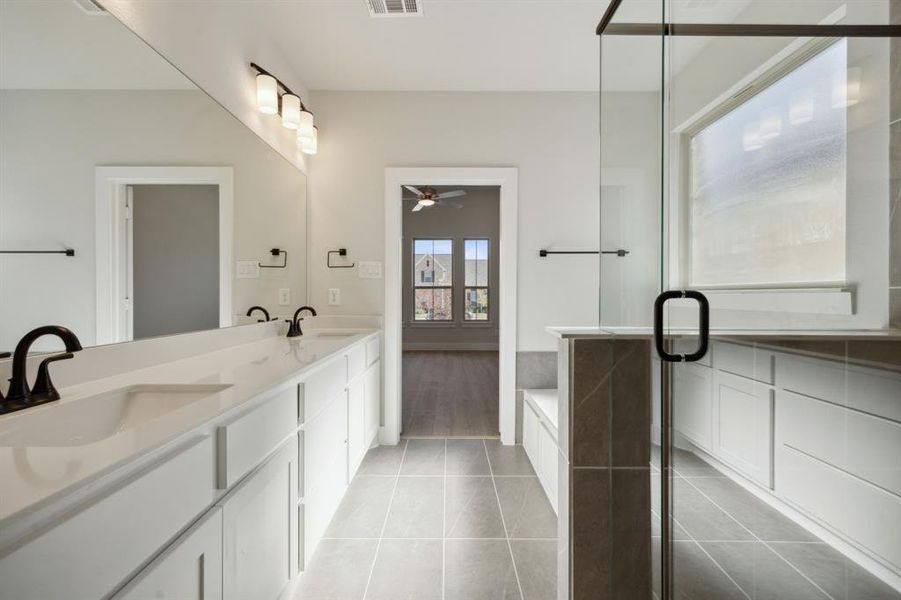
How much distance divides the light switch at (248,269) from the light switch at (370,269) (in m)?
0.85

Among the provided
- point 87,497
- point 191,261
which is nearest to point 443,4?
point 191,261

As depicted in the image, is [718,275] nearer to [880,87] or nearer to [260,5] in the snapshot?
[880,87]

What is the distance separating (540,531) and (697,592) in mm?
978

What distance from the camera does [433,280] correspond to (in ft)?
23.4

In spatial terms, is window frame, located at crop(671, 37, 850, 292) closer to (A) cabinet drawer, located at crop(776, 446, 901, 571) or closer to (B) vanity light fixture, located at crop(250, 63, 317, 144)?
(A) cabinet drawer, located at crop(776, 446, 901, 571)

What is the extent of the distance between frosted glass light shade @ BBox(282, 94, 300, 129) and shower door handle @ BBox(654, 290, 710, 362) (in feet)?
7.81

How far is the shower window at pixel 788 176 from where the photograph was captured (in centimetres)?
81

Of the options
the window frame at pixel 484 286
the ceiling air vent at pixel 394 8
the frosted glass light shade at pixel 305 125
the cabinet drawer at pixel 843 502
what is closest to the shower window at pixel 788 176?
the cabinet drawer at pixel 843 502

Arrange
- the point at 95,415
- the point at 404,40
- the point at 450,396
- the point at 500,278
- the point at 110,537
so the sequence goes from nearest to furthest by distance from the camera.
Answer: the point at 110,537, the point at 95,415, the point at 404,40, the point at 500,278, the point at 450,396

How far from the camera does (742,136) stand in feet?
2.93

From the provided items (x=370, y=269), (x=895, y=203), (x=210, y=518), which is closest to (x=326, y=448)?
(x=210, y=518)

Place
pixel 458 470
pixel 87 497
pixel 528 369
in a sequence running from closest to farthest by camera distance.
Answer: pixel 87 497, pixel 458 470, pixel 528 369

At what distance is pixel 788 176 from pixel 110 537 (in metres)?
1.42

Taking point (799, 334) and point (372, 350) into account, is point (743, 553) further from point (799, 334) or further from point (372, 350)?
point (372, 350)
